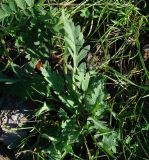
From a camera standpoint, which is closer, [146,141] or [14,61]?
[146,141]

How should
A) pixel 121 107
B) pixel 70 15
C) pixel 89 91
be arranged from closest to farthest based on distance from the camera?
pixel 89 91 → pixel 121 107 → pixel 70 15

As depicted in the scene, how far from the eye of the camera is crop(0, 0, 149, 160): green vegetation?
7.53 ft

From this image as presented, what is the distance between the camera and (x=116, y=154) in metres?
2.36

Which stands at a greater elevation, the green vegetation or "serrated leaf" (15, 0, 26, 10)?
"serrated leaf" (15, 0, 26, 10)

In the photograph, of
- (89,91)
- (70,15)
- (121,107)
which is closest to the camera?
(89,91)

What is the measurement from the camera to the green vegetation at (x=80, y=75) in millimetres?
2295

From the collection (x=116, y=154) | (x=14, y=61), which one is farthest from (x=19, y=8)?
(x=116, y=154)

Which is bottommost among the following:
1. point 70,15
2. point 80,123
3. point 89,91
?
point 80,123

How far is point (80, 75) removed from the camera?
2281mm

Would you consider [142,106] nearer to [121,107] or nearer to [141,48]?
[121,107]

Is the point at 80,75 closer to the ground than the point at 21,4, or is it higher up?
closer to the ground

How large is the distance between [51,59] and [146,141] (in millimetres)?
761

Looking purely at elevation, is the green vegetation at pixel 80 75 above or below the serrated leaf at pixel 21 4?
below

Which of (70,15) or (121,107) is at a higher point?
(70,15)
